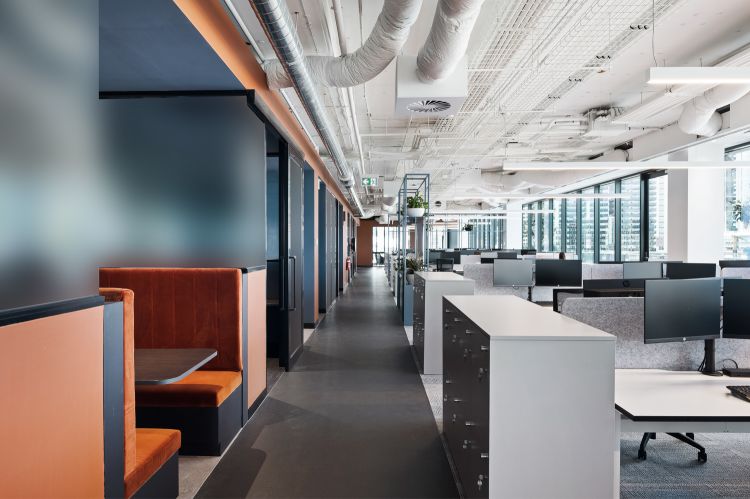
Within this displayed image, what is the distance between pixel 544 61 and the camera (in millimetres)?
3553

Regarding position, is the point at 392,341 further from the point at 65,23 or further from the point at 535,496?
the point at 65,23

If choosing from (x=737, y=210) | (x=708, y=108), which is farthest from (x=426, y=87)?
(x=737, y=210)

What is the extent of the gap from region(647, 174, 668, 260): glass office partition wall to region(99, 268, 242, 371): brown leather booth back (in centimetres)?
799

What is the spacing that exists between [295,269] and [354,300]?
479 centimetres

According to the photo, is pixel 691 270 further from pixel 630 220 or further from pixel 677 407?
pixel 630 220

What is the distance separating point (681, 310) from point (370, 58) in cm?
224

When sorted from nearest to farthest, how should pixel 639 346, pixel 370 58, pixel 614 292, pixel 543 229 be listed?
pixel 639 346 < pixel 614 292 < pixel 370 58 < pixel 543 229

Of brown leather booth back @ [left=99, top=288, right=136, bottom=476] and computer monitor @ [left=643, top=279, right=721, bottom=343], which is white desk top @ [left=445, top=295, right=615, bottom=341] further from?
brown leather booth back @ [left=99, top=288, right=136, bottom=476]

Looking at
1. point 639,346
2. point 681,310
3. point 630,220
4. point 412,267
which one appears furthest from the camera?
point 630,220

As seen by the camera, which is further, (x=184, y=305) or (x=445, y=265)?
(x=445, y=265)

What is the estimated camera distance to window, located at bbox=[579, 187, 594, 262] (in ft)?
35.0

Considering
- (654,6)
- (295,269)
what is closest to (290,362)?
(295,269)

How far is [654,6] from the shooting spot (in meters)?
2.82

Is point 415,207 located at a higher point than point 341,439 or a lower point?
higher
